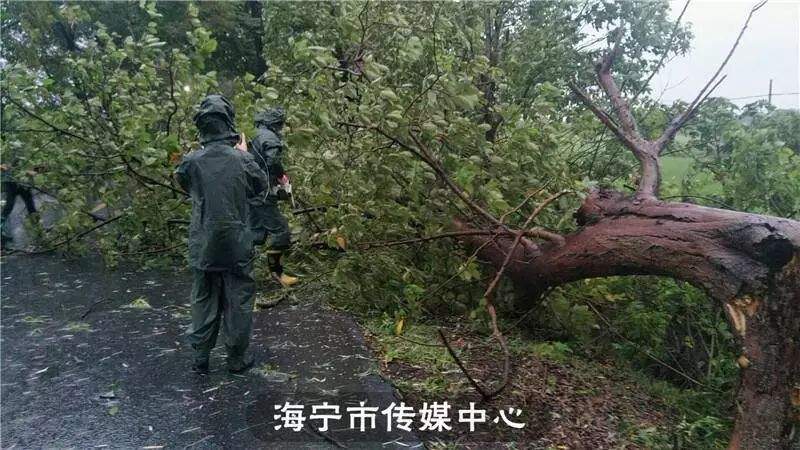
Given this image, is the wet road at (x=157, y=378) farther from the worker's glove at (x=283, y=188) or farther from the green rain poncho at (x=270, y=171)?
the worker's glove at (x=283, y=188)

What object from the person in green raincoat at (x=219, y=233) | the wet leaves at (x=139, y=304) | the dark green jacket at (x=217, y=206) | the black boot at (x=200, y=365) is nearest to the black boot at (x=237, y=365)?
the person in green raincoat at (x=219, y=233)

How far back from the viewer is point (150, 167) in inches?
255

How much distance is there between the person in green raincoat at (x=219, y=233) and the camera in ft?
12.2

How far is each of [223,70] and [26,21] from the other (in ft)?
26.5

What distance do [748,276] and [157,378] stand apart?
341 centimetres

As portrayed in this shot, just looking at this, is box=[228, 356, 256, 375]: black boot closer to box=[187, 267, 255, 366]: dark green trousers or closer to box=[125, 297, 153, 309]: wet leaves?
box=[187, 267, 255, 366]: dark green trousers

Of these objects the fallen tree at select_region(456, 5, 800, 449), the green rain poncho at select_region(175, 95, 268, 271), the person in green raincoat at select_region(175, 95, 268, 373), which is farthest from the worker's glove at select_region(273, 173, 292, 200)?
the fallen tree at select_region(456, 5, 800, 449)

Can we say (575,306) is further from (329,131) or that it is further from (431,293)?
(329,131)

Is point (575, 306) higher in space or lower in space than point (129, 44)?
lower

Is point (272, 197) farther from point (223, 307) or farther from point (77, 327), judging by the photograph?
point (77, 327)

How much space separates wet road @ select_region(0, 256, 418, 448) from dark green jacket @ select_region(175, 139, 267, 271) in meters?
0.80

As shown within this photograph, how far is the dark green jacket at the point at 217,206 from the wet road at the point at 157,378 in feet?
2.63

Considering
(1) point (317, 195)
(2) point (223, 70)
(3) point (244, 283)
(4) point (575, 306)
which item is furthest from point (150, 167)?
(2) point (223, 70)

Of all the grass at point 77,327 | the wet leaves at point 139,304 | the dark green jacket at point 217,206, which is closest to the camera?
the dark green jacket at point 217,206
